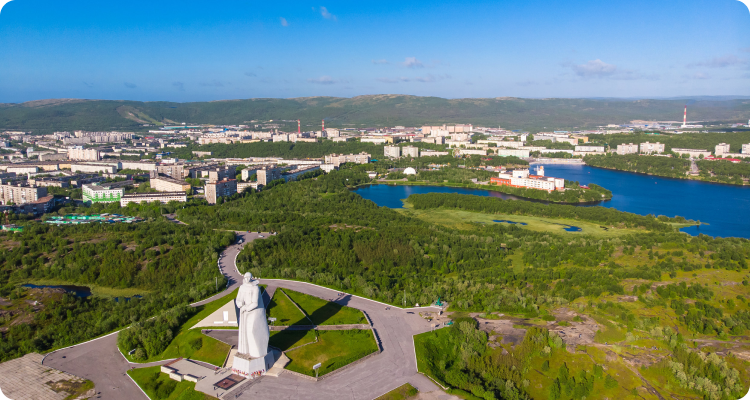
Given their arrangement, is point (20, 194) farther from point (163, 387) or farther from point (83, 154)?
point (163, 387)

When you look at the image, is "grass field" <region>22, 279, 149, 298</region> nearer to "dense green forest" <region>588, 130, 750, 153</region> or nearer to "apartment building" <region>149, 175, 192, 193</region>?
"apartment building" <region>149, 175, 192, 193</region>

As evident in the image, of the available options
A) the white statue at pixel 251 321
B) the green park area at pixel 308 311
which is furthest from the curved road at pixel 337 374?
the white statue at pixel 251 321

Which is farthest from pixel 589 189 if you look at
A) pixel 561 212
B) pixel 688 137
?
pixel 688 137

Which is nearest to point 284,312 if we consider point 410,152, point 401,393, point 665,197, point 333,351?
point 333,351

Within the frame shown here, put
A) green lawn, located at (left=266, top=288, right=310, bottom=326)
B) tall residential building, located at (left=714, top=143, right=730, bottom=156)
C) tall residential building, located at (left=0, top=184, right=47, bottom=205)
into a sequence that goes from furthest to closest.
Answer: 1. tall residential building, located at (left=714, top=143, right=730, bottom=156)
2. tall residential building, located at (left=0, top=184, right=47, bottom=205)
3. green lawn, located at (left=266, top=288, right=310, bottom=326)

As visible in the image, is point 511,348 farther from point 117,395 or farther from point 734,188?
point 734,188

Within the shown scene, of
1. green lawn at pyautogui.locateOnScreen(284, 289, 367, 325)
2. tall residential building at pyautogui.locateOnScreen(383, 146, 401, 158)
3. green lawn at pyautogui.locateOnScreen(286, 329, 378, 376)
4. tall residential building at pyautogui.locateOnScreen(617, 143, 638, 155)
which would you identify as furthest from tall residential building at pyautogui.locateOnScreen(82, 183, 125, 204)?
tall residential building at pyautogui.locateOnScreen(617, 143, 638, 155)

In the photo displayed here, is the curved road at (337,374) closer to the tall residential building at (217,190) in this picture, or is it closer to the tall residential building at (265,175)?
the tall residential building at (217,190)
